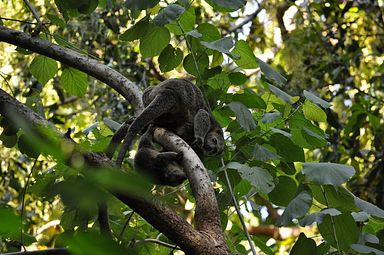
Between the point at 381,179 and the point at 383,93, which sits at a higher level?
the point at 383,93

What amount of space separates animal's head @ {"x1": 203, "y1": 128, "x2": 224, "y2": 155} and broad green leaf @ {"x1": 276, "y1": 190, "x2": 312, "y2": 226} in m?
0.92

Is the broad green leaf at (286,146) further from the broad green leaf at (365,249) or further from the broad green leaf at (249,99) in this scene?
the broad green leaf at (365,249)

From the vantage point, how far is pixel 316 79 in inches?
283

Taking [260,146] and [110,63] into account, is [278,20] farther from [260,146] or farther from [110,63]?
[260,146]

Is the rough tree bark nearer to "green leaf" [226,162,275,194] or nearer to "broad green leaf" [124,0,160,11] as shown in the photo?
"green leaf" [226,162,275,194]

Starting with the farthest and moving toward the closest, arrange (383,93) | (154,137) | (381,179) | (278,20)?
(278,20), (383,93), (381,179), (154,137)

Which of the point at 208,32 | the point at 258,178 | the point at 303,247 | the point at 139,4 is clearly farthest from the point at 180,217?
the point at 208,32

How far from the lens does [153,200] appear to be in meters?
2.05

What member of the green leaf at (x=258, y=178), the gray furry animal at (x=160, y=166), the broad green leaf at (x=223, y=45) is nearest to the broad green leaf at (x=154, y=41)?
the broad green leaf at (x=223, y=45)

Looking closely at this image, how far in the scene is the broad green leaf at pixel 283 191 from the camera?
10.4 ft

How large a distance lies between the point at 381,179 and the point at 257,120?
3132mm

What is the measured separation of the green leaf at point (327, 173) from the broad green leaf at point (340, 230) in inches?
9.9

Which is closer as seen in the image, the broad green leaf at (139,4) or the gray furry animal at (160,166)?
the broad green leaf at (139,4)

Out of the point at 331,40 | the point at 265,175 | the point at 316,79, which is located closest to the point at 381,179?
the point at 316,79
